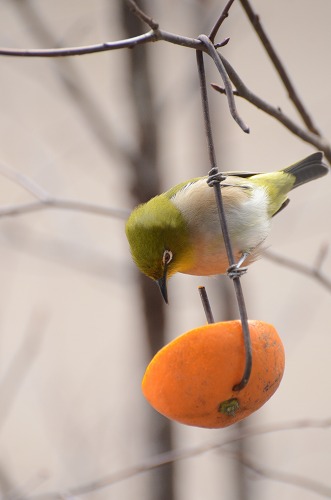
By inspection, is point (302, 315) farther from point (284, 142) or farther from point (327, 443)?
point (284, 142)

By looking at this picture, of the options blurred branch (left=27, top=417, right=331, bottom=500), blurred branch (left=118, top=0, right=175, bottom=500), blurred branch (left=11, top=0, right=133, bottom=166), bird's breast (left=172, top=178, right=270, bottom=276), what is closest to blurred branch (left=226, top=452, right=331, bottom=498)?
blurred branch (left=27, top=417, right=331, bottom=500)

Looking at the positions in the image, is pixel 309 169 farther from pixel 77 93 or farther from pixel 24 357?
pixel 24 357

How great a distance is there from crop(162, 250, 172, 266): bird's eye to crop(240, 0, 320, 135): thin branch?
496 millimetres

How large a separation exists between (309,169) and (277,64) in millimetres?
522

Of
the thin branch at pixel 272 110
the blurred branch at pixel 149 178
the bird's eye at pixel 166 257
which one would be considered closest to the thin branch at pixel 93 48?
the thin branch at pixel 272 110

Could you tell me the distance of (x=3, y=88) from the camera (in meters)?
4.29

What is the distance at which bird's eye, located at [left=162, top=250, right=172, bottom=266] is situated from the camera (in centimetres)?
152

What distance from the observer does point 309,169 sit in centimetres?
200

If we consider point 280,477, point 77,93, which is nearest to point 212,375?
point 280,477

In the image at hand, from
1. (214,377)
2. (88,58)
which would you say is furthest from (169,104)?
(214,377)

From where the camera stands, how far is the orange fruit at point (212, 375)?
1079mm

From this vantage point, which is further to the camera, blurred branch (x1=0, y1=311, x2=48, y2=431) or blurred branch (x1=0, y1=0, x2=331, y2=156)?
blurred branch (x1=0, y1=311, x2=48, y2=431)

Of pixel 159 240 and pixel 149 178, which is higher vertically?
pixel 149 178

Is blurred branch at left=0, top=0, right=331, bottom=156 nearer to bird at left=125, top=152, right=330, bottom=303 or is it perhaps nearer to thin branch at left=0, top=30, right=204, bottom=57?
thin branch at left=0, top=30, right=204, bottom=57
